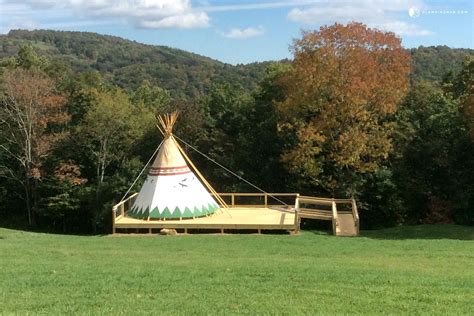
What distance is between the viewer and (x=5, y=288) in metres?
9.38

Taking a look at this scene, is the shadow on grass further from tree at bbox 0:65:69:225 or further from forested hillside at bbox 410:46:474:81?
forested hillside at bbox 410:46:474:81

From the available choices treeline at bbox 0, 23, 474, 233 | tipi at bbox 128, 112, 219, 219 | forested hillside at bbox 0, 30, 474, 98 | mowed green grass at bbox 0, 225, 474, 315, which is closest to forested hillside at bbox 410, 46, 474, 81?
forested hillside at bbox 0, 30, 474, 98

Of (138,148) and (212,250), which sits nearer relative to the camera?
(212,250)

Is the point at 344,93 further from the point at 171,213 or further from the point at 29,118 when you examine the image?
the point at 29,118

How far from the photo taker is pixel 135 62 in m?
113

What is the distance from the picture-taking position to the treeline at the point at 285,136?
84.7 ft

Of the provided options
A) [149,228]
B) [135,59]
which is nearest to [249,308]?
[149,228]

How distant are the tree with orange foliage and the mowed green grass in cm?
890

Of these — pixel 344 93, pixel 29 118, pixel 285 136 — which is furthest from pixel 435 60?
pixel 29 118

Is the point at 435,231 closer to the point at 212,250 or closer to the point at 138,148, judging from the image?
the point at 212,250

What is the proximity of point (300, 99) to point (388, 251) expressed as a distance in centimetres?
1205

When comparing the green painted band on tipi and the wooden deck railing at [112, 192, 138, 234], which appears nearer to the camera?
the green painted band on tipi

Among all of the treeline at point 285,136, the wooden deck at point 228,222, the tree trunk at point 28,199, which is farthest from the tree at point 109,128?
the wooden deck at point 228,222

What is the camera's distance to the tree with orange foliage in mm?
25219
